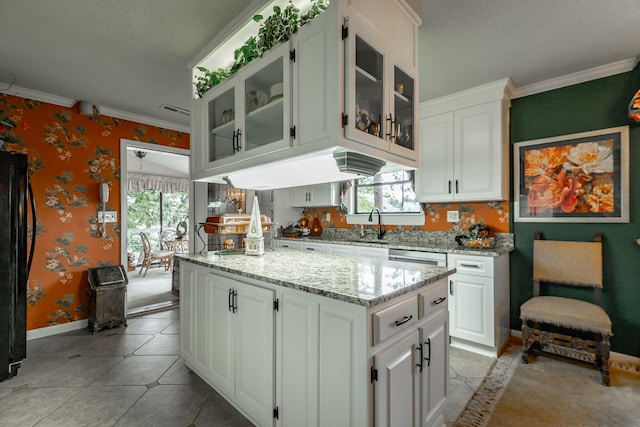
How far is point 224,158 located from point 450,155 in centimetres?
228

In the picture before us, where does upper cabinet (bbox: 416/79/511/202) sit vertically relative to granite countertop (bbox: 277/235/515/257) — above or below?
above

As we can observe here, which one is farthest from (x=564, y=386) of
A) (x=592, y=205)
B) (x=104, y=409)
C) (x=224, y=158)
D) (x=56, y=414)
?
(x=56, y=414)

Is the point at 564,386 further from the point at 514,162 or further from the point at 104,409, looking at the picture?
the point at 104,409

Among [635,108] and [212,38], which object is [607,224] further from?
[212,38]

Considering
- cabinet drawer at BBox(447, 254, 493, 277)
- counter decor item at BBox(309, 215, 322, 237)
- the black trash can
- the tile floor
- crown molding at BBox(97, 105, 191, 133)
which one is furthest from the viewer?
counter decor item at BBox(309, 215, 322, 237)

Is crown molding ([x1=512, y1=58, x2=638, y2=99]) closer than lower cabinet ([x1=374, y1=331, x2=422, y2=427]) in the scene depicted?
No

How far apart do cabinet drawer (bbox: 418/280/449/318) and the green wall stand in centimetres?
184

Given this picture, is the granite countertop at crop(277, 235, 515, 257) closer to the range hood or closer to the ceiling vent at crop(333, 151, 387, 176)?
the range hood

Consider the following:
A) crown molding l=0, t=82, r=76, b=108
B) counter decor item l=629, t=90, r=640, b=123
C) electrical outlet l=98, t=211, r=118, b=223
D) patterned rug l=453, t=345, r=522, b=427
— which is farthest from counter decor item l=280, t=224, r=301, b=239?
counter decor item l=629, t=90, r=640, b=123

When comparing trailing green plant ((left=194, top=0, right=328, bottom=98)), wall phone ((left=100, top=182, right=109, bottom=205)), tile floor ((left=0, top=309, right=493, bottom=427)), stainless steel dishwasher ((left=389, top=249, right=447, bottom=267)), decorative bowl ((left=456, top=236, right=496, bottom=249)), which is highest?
trailing green plant ((left=194, top=0, right=328, bottom=98))

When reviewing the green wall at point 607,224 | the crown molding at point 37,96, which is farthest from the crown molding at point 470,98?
the crown molding at point 37,96

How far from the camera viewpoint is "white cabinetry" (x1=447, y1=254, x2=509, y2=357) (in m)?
2.53

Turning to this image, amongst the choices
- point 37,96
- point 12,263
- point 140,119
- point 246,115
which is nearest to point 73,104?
point 37,96

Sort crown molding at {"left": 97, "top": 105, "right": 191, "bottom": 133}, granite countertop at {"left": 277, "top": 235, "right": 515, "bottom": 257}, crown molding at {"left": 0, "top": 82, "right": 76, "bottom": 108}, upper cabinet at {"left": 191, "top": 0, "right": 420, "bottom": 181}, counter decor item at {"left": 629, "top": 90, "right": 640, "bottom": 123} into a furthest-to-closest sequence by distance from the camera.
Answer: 1. crown molding at {"left": 97, "top": 105, "right": 191, "bottom": 133}
2. crown molding at {"left": 0, "top": 82, "right": 76, "bottom": 108}
3. granite countertop at {"left": 277, "top": 235, "right": 515, "bottom": 257}
4. counter decor item at {"left": 629, "top": 90, "right": 640, "bottom": 123}
5. upper cabinet at {"left": 191, "top": 0, "right": 420, "bottom": 181}
